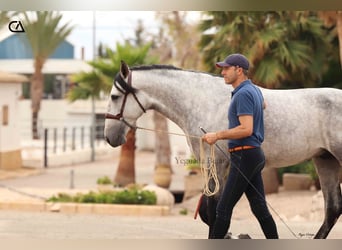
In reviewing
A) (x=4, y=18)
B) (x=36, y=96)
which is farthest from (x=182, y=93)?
(x=36, y=96)

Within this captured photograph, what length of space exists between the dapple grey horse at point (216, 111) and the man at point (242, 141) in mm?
369

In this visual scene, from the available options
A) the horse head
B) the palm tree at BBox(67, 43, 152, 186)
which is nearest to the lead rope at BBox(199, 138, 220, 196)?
the horse head

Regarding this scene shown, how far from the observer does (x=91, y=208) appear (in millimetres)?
11156

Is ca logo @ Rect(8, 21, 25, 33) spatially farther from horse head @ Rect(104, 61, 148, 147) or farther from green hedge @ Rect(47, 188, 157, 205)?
green hedge @ Rect(47, 188, 157, 205)

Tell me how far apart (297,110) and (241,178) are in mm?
920

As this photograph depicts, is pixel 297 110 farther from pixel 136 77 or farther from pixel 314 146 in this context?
pixel 136 77

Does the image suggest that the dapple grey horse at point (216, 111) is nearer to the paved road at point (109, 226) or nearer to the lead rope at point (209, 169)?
the lead rope at point (209, 169)

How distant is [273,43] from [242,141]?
636 cm

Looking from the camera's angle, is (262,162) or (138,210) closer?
(262,162)

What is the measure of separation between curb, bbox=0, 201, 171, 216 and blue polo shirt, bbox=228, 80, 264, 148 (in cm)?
468

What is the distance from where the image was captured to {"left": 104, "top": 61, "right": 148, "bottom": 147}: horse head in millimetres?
7090

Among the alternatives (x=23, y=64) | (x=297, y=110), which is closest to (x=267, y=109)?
(x=297, y=110)

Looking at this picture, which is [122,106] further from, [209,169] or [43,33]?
[43,33]

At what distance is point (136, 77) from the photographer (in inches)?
281
